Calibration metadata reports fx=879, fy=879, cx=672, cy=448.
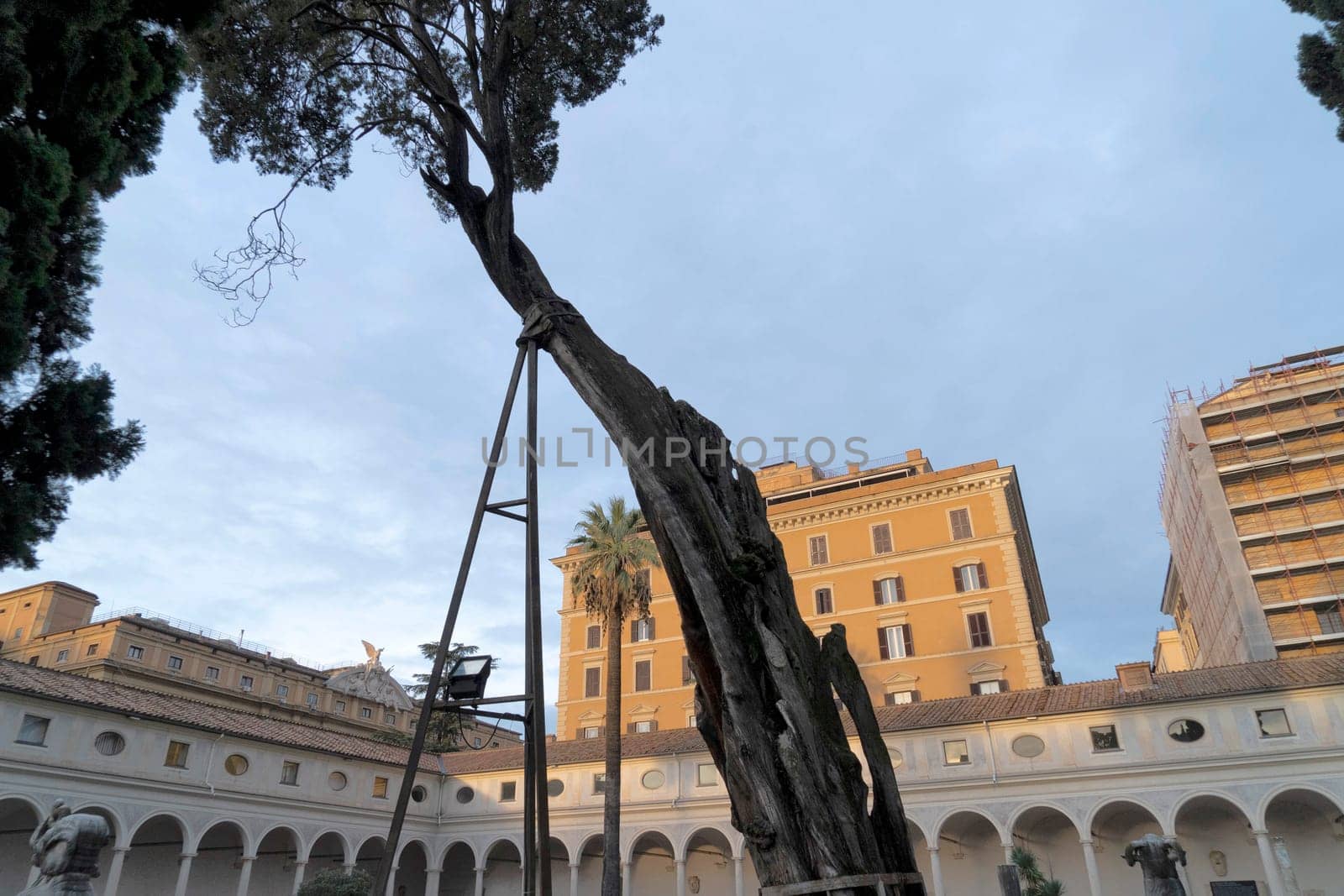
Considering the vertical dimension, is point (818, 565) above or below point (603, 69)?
above

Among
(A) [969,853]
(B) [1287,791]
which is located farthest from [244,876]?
(B) [1287,791]

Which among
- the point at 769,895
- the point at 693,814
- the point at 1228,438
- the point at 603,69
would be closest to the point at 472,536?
the point at 769,895

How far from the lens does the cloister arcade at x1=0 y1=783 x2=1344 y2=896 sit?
67.9 ft

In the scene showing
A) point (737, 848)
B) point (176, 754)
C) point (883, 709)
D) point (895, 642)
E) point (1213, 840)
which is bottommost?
point (1213, 840)

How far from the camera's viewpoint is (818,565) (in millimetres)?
39469

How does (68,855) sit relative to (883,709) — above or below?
below

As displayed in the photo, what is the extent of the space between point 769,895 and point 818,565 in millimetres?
36259

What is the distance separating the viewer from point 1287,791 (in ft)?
67.0

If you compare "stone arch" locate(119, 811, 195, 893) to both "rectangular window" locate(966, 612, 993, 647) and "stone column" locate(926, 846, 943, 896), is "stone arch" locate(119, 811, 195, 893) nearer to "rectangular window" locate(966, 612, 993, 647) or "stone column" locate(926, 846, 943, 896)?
"stone column" locate(926, 846, 943, 896)

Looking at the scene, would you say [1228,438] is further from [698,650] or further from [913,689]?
[698,650]

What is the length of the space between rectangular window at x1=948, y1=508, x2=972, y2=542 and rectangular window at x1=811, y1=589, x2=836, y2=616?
5.88 m

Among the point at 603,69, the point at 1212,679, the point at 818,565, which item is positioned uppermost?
the point at 818,565

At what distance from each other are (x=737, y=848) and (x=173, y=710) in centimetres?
1572

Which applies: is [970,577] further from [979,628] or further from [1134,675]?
[1134,675]
